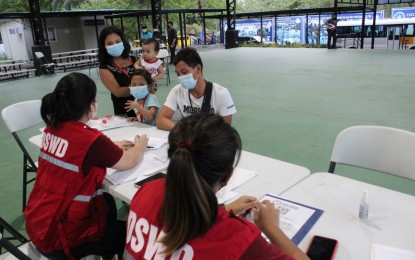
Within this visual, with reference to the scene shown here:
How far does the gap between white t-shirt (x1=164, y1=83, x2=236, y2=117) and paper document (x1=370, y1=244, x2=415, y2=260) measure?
1.53 metres

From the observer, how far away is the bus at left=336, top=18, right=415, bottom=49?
618 inches

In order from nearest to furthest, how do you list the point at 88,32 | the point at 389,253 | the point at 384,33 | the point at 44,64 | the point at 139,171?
the point at 389,253, the point at 139,171, the point at 44,64, the point at 384,33, the point at 88,32

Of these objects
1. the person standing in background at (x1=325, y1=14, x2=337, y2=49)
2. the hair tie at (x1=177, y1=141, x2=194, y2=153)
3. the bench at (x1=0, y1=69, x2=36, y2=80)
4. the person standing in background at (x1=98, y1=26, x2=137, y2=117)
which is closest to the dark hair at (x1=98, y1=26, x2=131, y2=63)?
the person standing in background at (x1=98, y1=26, x2=137, y2=117)

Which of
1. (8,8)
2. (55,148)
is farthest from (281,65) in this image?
(8,8)

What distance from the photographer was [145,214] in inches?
38.7

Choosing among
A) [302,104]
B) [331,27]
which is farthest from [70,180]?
[331,27]

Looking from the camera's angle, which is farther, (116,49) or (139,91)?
(116,49)

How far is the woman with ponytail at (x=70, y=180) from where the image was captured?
1.49m

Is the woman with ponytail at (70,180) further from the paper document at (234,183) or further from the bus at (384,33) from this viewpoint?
the bus at (384,33)

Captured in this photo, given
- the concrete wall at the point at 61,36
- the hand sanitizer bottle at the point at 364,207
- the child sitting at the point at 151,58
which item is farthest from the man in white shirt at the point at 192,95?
the concrete wall at the point at 61,36

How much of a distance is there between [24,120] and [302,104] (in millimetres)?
4100

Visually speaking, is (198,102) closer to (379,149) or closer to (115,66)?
(115,66)

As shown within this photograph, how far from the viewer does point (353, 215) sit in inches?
53.0

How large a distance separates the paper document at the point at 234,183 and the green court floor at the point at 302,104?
167cm
